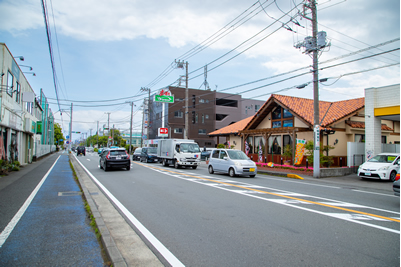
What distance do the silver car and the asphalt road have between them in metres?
6.38

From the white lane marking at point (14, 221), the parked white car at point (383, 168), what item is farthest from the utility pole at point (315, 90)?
the white lane marking at point (14, 221)

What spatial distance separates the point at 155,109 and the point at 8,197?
5602 cm

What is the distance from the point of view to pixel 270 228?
586cm

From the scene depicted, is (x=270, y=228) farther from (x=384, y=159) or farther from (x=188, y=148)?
(x=188, y=148)

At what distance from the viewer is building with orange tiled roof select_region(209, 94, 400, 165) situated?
890 inches

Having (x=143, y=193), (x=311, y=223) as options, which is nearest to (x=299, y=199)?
(x=311, y=223)

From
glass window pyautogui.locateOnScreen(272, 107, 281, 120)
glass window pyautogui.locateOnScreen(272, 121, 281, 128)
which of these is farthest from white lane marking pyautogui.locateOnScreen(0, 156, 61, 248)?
glass window pyautogui.locateOnScreen(272, 107, 281, 120)

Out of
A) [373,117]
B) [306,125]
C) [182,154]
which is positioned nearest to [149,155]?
[182,154]

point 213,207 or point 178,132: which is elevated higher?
point 178,132

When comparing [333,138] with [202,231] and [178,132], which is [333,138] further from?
[178,132]

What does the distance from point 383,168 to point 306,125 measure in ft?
29.4

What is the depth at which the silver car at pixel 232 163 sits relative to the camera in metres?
16.3

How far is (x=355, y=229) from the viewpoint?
19.3 ft

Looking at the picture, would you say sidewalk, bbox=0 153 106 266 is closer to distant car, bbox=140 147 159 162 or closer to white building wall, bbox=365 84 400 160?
white building wall, bbox=365 84 400 160
